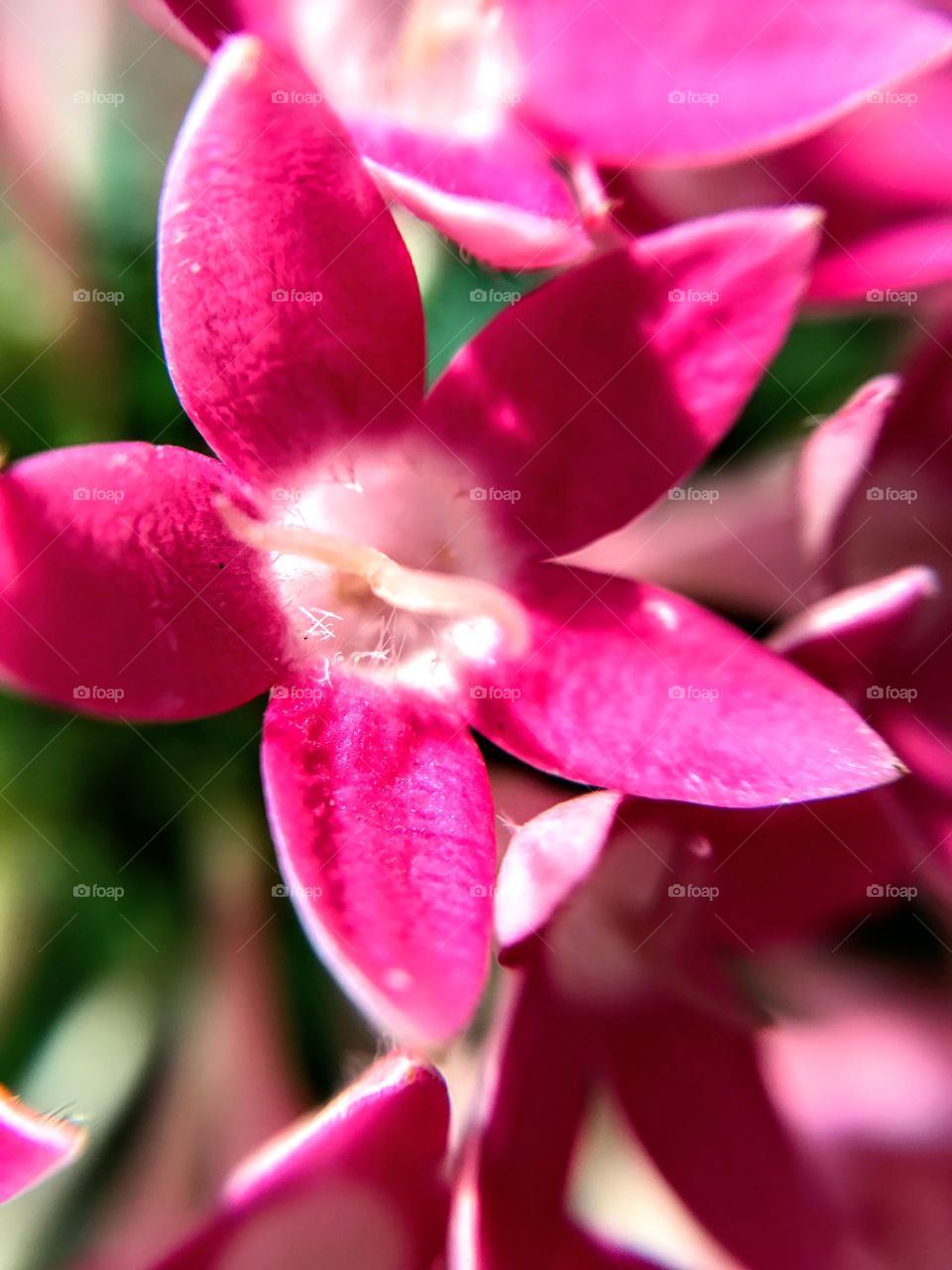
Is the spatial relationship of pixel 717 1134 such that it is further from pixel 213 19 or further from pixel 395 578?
pixel 213 19

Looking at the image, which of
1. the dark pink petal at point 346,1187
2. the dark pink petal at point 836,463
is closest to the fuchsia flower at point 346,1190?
the dark pink petal at point 346,1187

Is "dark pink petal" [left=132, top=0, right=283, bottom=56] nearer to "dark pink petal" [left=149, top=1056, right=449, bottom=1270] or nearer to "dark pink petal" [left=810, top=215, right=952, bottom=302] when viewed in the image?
"dark pink petal" [left=810, top=215, right=952, bottom=302]

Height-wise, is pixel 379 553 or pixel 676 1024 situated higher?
pixel 379 553

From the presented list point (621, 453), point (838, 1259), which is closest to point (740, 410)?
point (621, 453)

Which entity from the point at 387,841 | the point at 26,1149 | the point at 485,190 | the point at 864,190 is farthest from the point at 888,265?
the point at 26,1149

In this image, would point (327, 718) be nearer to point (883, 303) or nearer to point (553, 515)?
A: point (553, 515)

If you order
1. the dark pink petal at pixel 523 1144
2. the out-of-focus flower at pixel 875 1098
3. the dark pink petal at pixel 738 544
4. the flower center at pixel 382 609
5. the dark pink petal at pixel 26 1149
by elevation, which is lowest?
the out-of-focus flower at pixel 875 1098

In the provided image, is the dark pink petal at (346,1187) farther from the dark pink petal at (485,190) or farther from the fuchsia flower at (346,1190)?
the dark pink petal at (485,190)
